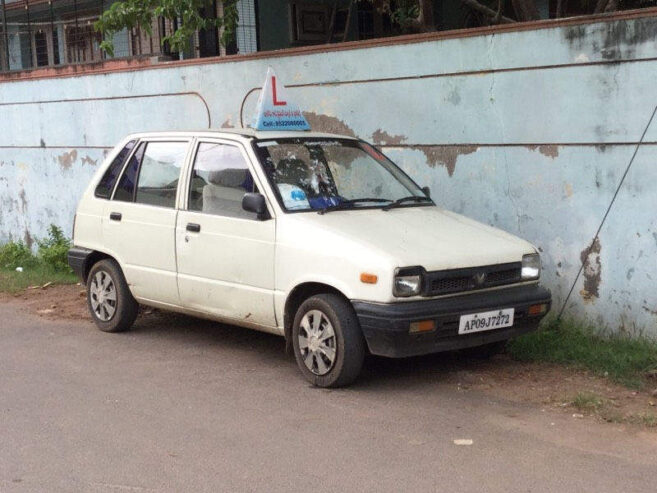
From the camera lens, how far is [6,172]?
14000mm

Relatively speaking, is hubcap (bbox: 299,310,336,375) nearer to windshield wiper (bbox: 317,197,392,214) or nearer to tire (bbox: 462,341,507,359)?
windshield wiper (bbox: 317,197,392,214)

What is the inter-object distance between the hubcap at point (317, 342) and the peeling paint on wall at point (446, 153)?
104 inches

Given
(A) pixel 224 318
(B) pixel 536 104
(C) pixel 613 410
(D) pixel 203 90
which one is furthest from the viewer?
(D) pixel 203 90

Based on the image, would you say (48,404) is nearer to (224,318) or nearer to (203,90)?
(224,318)

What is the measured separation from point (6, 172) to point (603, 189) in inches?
365

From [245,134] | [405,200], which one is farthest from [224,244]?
[405,200]

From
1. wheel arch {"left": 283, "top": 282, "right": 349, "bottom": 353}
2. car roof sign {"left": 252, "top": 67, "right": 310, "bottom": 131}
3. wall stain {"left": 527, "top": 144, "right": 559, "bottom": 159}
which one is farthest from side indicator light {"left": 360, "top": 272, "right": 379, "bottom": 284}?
wall stain {"left": 527, "top": 144, "right": 559, "bottom": 159}

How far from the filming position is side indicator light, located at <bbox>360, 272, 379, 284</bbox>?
6.23 metres

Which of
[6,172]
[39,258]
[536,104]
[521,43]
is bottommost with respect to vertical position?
[39,258]

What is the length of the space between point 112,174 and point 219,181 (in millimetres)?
1462

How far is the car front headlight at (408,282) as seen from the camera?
621cm

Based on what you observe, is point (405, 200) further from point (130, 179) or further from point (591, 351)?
point (130, 179)

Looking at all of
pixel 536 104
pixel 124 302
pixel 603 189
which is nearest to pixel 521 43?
pixel 536 104

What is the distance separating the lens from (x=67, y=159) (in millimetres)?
12914
